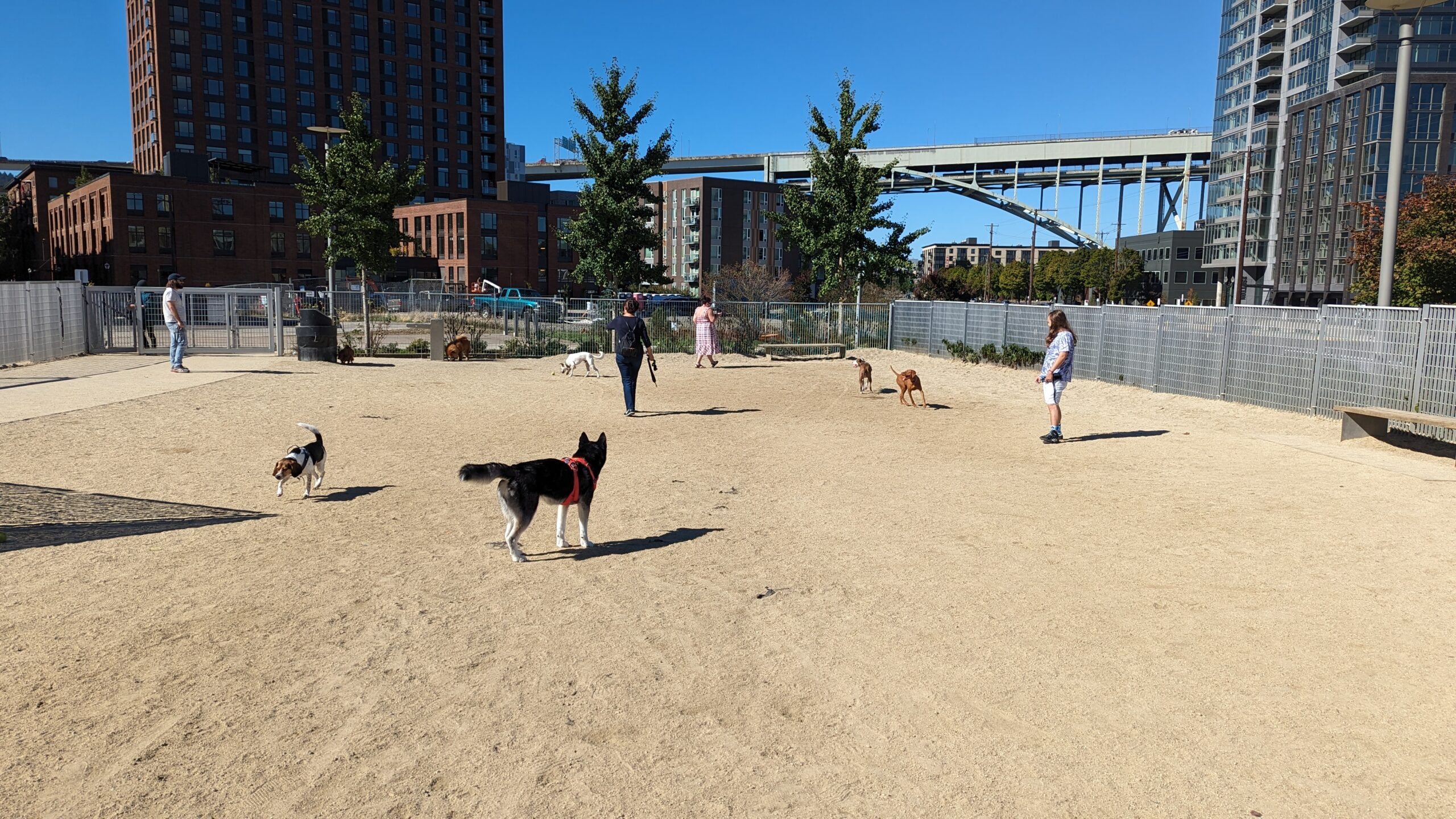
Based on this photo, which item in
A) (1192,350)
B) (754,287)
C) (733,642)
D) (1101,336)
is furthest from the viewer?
(754,287)

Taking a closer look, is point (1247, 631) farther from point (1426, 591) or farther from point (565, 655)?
point (565, 655)

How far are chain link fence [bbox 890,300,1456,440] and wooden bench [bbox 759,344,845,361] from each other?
245 inches

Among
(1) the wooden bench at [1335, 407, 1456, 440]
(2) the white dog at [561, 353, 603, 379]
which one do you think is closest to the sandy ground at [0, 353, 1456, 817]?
(1) the wooden bench at [1335, 407, 1456, 440]

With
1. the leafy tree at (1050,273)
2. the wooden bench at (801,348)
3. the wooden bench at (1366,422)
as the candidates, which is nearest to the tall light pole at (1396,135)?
the wooden bench at (1366,422)

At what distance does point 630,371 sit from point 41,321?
15.5m

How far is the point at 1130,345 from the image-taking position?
1808cm

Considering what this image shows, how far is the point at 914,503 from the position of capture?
8.23m

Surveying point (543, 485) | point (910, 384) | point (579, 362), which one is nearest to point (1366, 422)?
point (910, 384)

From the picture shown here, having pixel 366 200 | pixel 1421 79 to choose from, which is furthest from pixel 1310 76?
pixel 366 200

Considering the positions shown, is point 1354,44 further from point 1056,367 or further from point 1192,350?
point 1056,367

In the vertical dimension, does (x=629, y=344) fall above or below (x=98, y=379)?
above

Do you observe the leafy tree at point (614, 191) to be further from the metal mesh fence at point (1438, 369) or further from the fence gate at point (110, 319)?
the metal mesh fence at point (1438, 369)

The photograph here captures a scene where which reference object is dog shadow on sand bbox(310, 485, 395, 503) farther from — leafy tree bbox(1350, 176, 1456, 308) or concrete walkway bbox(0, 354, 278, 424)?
leafy tree bbox(1350, 176, 1456, 308)

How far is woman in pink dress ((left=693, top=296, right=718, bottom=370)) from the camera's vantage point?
2145 cm
